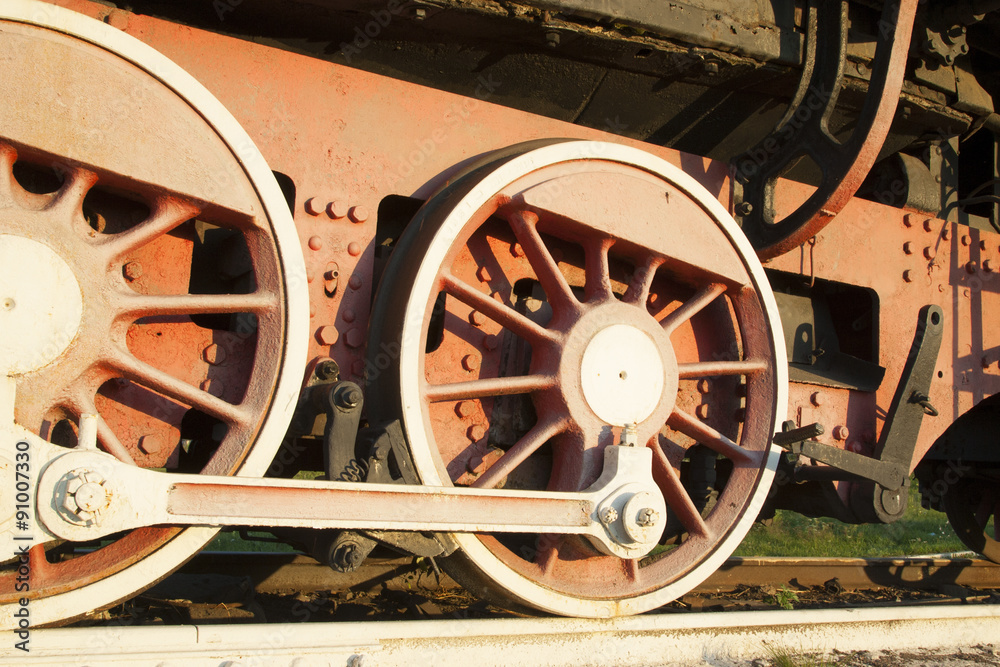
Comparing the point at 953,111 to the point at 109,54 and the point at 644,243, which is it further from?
the point at 109,54

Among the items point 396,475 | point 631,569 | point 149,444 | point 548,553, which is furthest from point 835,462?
point 149,444

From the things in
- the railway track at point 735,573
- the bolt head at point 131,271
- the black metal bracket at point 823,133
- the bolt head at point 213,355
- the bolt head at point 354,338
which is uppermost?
the black metal bracket at point 823,133

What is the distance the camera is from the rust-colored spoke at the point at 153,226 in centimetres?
185

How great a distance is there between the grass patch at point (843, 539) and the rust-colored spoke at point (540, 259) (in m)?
3.64

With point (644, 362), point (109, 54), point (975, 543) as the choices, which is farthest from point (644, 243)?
point (975, 543)

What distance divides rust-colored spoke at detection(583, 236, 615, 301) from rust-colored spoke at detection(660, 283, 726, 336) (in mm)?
256

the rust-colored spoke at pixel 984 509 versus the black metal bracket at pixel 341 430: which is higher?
the black metal bracket at pixel 341 430

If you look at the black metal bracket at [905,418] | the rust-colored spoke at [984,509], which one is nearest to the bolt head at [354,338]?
the black metal bracket at [905,418]

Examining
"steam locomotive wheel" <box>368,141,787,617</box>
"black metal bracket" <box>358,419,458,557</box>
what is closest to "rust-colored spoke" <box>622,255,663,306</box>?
"steam locomotive wheel" <box>368,141,787,617</box>

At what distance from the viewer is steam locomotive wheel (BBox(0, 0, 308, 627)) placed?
1.72 metres

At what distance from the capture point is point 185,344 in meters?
2.07

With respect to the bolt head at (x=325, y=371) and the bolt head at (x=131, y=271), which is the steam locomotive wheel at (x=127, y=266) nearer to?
the bolt head at (x=131, y=271)

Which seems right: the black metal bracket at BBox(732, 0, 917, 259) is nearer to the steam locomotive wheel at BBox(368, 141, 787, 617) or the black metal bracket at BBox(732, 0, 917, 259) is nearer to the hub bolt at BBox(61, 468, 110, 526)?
the steam locomotive wheel at BBox(368, 141, 787, 617)

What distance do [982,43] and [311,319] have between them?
287cm
